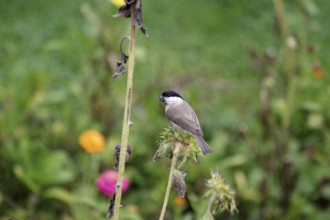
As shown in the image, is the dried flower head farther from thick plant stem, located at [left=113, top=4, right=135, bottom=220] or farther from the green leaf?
the green leaf

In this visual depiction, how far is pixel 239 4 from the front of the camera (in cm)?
719

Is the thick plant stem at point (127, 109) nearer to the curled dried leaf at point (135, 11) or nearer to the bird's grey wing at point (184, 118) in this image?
the curled dried leaf at point (135, 11)

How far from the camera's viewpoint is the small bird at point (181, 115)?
111cm

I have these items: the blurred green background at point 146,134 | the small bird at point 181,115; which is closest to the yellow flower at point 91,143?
the blurred green background at point 146,134

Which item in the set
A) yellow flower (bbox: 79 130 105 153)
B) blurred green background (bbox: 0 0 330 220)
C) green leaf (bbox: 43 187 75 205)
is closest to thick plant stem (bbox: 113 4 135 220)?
blurred green background (bbox: 0 0 330 220)

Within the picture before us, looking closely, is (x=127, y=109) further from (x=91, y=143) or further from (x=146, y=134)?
(x=146, y=134)

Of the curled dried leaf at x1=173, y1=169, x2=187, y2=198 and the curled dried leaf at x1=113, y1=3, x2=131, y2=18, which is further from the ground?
the curled dried leaf at x1=113, y1=3, x2=131, y2=18

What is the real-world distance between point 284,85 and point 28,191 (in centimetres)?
190

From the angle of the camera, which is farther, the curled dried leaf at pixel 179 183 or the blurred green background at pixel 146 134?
the blurred green background at pixel 146 134

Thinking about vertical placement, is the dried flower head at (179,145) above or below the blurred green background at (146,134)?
below

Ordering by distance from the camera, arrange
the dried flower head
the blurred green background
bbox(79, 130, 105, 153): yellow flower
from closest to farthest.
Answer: the dried flower head, bbox(79, 130, 105, 153): yellow flower, the blurred green background

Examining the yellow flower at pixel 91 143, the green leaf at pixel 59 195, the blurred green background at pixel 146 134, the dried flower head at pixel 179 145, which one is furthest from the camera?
the blurred green background at pixel 146 134

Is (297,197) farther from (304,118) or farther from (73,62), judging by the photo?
(73,62)

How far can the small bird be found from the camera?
111 centimetres
